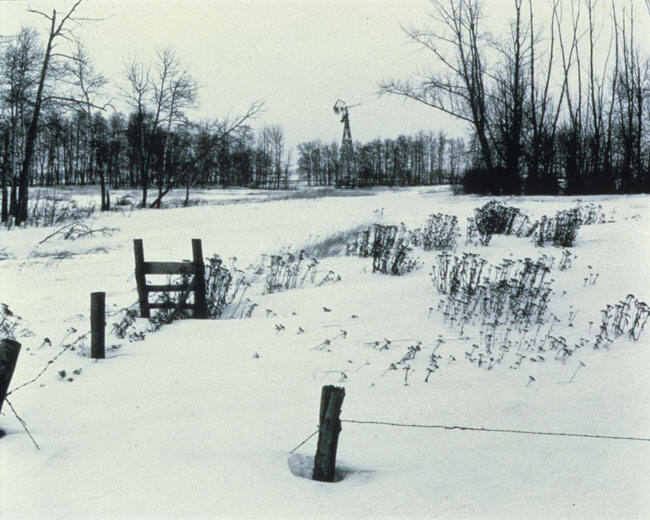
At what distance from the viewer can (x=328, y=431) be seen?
331cm

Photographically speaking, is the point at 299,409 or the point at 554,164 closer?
the point at 299,409

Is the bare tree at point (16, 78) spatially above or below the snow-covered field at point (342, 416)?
above

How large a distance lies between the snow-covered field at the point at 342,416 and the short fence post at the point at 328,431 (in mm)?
94

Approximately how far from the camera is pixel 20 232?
55.8 feet

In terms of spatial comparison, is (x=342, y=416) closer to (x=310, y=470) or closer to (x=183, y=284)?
(x=310, y=470)

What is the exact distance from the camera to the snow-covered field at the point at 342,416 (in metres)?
3.23

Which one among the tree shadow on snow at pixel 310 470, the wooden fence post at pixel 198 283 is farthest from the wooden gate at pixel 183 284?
the tree shadow on snow at pixel 310 470

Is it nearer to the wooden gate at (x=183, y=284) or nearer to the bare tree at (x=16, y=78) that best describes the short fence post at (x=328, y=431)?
the wooden gate at (x=183, y=284)

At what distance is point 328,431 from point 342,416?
4.00ft

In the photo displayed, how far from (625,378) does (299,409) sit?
3.43m

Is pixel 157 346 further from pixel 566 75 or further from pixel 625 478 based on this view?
pixel 566 75

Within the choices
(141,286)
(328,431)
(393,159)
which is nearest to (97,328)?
(141,286)

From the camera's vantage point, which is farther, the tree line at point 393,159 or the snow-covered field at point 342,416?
the tree line at point 393,159

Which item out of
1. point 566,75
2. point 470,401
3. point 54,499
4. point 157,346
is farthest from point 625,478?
point 566,75
